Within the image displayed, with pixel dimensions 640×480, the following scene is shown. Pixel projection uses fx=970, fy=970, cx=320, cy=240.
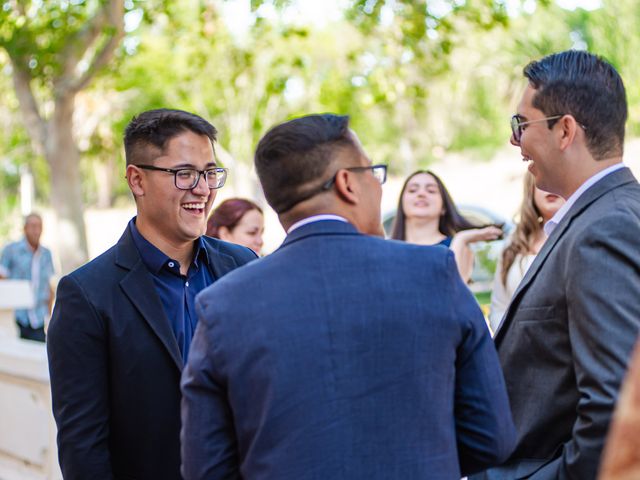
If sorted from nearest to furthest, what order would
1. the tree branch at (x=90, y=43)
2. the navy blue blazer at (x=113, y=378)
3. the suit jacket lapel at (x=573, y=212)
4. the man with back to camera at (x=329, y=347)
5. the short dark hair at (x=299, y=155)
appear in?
1. the man with back to camera at (x=329, y=347)
2. the short dark hair at (x=299, y=155)
3. the suit jacket lapel at (x=573, y=212)
4. the navy blue blazer at (x=113, y=378)
5. the tree branch at (x=90, y=43)

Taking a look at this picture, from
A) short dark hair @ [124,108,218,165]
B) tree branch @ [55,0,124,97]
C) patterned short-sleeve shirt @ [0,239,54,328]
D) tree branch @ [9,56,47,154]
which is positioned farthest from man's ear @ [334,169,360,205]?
tree branch @ [9,56,47,154]

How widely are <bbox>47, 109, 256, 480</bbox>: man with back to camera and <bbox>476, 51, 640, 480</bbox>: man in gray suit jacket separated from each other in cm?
103

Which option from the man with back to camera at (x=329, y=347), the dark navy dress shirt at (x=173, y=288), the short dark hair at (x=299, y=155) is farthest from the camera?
the dark navy dress shirt at (x=173, y=288)

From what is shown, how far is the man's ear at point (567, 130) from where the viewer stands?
263cm

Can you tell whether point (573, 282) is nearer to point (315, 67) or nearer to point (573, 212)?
point (573, 212)

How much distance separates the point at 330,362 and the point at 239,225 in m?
3.81

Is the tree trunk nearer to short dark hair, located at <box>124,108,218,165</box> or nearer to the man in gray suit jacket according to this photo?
short dark hair, located at <box>124,108,218,165</box>

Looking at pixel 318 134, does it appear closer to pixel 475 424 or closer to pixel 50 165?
pixel 475 424

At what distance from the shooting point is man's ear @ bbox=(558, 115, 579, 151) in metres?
2.63

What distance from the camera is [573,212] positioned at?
2.65 m

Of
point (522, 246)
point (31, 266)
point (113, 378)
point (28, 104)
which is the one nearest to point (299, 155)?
point (113, 378)

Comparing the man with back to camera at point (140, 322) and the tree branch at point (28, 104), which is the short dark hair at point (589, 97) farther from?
the tree branch at point (28, 104)

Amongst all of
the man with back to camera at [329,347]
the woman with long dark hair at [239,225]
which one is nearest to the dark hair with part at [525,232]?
the woman with long dark hair at [239,225]

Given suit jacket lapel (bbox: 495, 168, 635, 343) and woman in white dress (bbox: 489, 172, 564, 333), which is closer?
suit jacket lapel (bbox: 495, 168, 635, 343)
